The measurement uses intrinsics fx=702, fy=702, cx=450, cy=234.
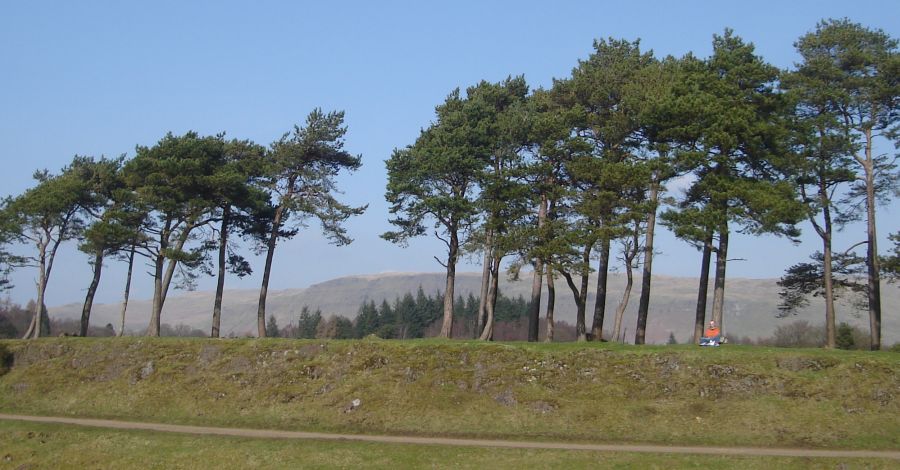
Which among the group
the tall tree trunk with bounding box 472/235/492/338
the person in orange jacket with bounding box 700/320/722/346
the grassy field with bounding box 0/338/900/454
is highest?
the tall tree trunk with bounding box 472/235/492/338

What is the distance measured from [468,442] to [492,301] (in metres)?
17.4

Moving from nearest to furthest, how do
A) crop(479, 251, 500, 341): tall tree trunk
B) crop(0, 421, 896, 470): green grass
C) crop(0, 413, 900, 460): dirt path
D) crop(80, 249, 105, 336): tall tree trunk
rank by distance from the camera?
crop(0, 421, 896, 470): green grass → crop(0, 413, 900, 460): dirt path → crop(479, 251, 500, 341): tall tree trunk → crop(80, 249, 105, 336): tall tree trunk

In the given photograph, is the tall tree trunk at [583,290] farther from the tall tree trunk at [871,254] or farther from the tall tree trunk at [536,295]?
the tall tree trunk at [871,254]

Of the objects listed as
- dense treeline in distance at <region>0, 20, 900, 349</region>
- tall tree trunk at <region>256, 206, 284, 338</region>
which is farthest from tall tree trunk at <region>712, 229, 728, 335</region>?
tall tree trunk at <region>256, 206, 284, 338</region>

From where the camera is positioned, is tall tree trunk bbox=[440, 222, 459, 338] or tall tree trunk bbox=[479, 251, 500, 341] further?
tall tree trunk bbox=[440, 222, 459, 338]

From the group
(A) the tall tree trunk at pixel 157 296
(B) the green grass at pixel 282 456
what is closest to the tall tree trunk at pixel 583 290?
(B) the green grass at pixel 282 456

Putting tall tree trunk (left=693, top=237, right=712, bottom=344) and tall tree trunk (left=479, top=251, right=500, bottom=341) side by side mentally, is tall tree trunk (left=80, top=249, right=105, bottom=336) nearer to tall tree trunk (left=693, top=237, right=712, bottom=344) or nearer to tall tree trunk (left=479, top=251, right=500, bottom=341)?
tall tree trunk (left=479, top=251, right=500, bottom=341)

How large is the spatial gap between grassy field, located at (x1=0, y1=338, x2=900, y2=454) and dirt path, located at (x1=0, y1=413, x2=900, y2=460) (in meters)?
0.71

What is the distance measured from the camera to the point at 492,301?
41125 mm

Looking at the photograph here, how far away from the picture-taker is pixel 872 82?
35625 mm

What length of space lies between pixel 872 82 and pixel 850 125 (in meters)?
2.32

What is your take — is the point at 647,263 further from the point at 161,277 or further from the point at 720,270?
the point at 161,277

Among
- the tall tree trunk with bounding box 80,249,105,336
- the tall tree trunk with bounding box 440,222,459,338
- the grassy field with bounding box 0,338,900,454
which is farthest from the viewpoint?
the tall tree trunk with bounding box 80,249,105,336

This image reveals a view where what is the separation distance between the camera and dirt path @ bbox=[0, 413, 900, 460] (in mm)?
21719
